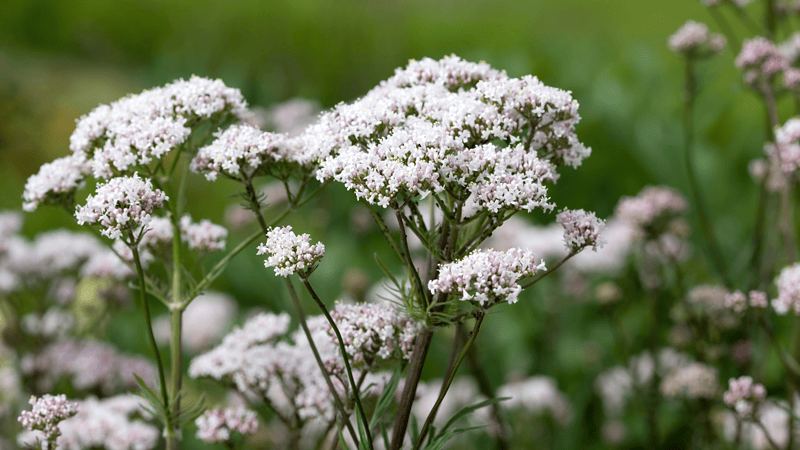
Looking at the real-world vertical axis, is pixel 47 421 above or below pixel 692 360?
below

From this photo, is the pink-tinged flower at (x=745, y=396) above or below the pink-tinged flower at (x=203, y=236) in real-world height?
below

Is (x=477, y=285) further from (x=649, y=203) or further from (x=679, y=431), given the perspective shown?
(x=679, y=431)

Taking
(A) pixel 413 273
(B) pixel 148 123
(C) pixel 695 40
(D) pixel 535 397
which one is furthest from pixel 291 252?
(C) pixel 695 40

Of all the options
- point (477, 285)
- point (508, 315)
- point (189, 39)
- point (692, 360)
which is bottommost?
point (477, 285)

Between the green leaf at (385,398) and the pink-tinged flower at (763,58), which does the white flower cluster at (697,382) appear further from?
the green leaf at (385,398)

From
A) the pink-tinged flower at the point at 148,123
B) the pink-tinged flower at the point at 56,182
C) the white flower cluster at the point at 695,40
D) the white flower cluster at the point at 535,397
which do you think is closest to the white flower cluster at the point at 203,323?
the white flower cluster at the point at 535,397

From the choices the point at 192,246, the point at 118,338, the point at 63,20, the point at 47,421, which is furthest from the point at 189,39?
the point at 47,421
